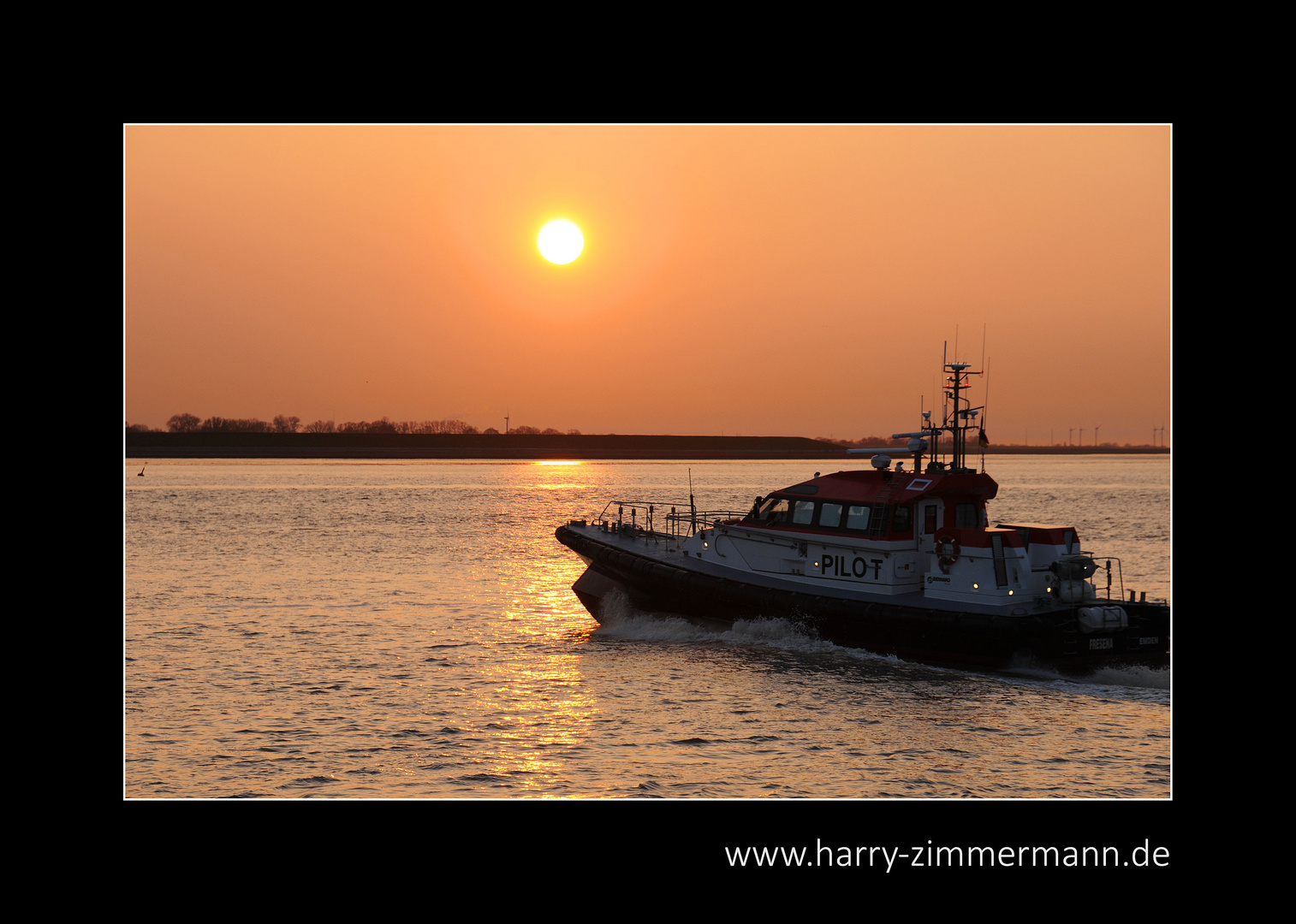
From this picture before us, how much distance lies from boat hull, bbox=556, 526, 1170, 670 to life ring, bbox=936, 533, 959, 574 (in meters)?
0.86

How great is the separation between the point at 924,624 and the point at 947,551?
1387mm

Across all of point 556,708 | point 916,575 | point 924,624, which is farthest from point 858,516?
point 556,708

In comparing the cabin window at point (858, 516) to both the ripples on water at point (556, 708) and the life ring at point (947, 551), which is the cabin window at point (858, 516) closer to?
the life ring at point (947, 551)

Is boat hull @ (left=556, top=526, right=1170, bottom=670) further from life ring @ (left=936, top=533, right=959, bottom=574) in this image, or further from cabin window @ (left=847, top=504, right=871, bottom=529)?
cabin window @ (left=847, top=504, right=871, bottom=529)

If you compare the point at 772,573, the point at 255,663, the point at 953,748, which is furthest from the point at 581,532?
the point at 953,748

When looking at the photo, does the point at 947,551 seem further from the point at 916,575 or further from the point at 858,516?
the point at 858,516

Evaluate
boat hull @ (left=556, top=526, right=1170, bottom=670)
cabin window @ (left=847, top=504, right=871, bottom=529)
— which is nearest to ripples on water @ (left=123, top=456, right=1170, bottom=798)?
boat hull @ (left=556, top=526, right=1170, bottom=670)

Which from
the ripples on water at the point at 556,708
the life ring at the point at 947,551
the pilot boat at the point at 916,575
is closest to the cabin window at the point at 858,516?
the pilot boat at the point at 916,575

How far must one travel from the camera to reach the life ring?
17453mm

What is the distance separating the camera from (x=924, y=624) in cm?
1716

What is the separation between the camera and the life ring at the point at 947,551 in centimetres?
1745

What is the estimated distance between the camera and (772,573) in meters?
19.8
